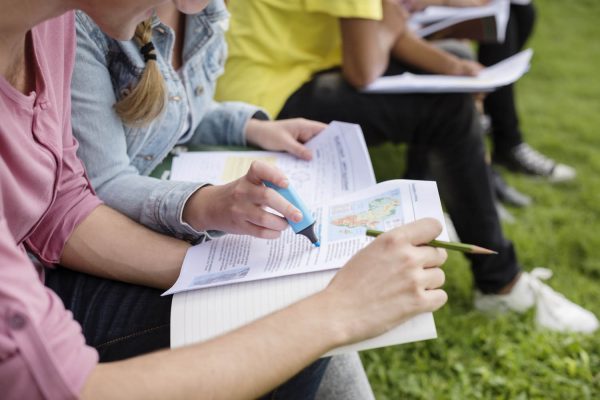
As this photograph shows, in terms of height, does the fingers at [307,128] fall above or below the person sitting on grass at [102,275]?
below

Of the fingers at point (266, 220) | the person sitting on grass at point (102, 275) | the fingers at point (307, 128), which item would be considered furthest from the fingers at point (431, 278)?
the fingers at point (307, 128)

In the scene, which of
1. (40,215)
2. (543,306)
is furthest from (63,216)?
(543,306)

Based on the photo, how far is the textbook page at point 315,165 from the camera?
41.8 inches

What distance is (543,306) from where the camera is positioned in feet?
5.28

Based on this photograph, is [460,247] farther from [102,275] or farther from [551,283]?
[551,283]

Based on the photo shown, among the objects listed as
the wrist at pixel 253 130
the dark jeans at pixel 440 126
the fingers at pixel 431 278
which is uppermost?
the fingers at pixel 431 278

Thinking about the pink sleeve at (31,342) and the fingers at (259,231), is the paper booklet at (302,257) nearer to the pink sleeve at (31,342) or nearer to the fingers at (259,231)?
the fingers at (259,231)

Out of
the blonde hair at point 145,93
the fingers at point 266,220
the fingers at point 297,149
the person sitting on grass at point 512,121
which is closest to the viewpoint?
the fingers at point 266,220

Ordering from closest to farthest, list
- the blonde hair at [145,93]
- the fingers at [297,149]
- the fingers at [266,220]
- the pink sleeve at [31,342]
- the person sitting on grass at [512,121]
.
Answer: the pink sleeve at [31,342] → the fingers at [266,220] → the blonde hair at [145,93] → the fingers at [297,149] → the person sitting on grass at [512,121]

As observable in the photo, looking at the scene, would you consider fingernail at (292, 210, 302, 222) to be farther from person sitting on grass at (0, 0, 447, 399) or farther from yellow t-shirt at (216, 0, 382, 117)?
yellow t-shirt at (216, 0, 382, 117)

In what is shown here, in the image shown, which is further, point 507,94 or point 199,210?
point 507,94

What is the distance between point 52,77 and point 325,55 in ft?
2.99

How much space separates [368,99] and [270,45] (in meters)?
0.26

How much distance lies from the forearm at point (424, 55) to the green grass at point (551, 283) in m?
0.54
